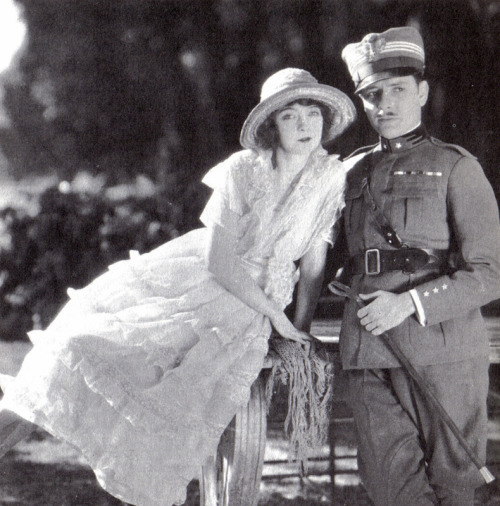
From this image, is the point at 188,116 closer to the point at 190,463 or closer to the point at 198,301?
the point at 198,301

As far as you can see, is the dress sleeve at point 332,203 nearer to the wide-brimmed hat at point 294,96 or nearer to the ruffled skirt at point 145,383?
the wide-brimmed hat at point 294,96

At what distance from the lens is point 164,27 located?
3.26 metres

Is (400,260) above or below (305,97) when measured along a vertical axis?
below

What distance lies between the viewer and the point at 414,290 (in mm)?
1746

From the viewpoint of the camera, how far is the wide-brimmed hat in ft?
6.24

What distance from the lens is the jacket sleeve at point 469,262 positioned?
1.72 m

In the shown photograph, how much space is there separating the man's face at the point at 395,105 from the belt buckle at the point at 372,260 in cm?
35

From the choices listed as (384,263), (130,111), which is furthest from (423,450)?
(130,111)

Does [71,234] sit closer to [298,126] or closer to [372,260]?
[298,126]

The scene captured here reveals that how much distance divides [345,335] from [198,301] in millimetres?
451

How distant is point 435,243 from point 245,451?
2.62 feet

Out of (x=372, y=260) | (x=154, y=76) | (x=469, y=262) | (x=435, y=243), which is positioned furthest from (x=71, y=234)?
(x=469, y=262)

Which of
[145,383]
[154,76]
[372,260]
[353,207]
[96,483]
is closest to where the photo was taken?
[145,383]

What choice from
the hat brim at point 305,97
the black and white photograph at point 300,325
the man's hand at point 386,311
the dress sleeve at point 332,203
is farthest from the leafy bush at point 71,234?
the man's hand at point 386,311
